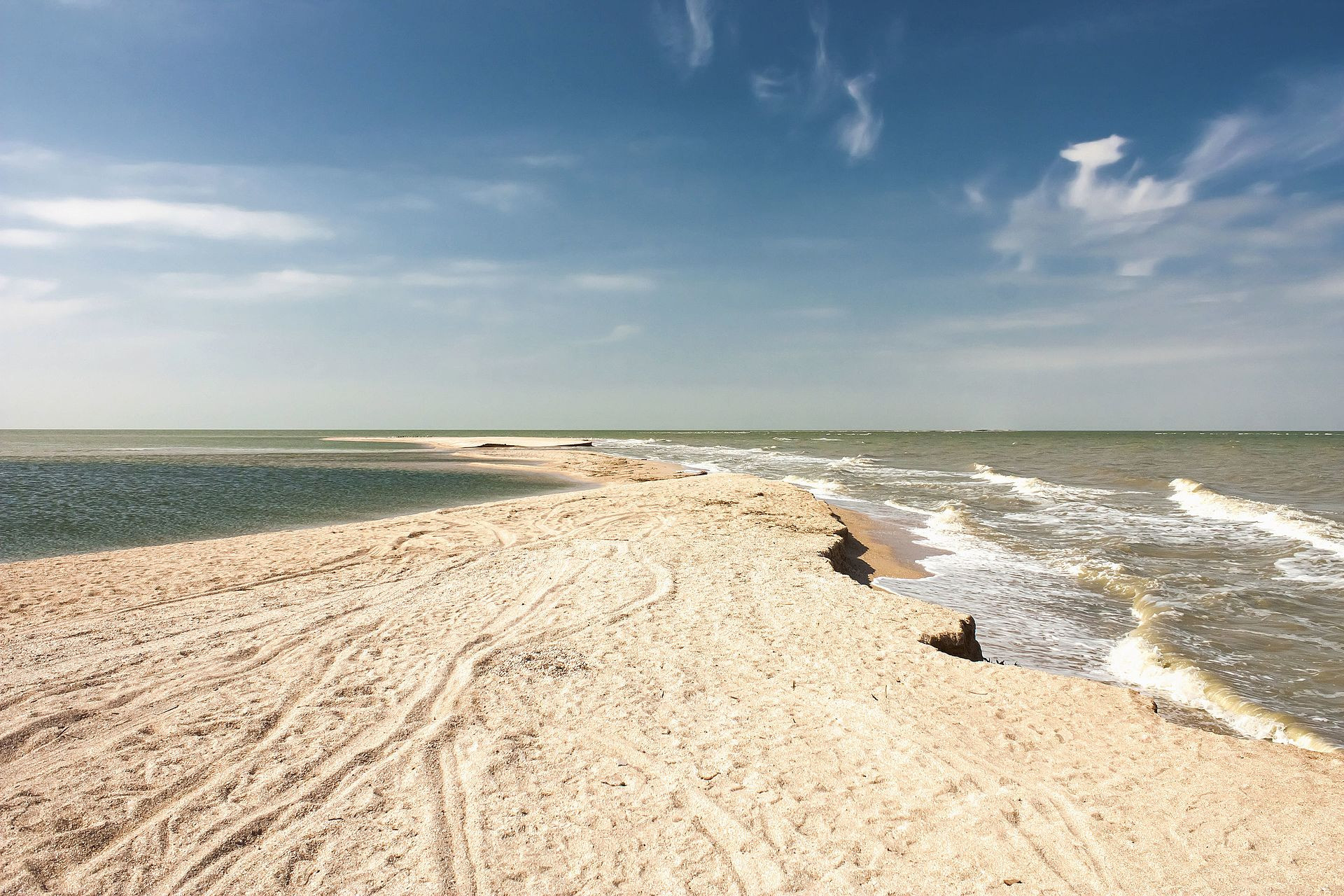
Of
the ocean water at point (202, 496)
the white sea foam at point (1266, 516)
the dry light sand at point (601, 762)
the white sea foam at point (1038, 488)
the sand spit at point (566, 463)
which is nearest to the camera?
the dry light sand at point (601, 762)

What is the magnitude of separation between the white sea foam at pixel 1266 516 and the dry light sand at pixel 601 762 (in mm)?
14002

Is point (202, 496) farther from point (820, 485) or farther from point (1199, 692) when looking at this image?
point (1199, 692)

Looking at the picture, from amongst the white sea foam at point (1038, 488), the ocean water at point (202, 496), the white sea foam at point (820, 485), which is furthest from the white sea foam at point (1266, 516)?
the ocean water at point (202, 496)

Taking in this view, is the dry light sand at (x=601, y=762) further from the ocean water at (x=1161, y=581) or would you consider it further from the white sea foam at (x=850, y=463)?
the white sea foam at (x=850, y=463)

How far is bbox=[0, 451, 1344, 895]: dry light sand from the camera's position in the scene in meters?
3.85

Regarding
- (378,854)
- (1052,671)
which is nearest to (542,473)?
(1052,671)

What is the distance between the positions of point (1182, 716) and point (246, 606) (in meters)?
11.0

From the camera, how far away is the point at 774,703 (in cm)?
584

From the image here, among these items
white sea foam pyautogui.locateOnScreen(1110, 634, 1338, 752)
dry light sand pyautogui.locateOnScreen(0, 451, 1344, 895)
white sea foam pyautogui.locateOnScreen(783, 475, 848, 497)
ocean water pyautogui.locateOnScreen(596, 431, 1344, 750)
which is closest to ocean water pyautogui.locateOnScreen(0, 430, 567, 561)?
dry light sand pyautogui.locateOnScreen(0, 451, 1344, 895)

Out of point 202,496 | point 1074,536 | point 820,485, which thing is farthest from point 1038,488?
point 202,496

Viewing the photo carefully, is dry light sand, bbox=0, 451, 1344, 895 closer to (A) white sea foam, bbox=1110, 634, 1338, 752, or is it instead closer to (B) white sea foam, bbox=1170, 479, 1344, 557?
(A) white sea foam, bbox=1110, 634, 1338, 752

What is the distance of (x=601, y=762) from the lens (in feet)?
16.0

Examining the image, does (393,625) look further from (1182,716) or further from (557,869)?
(1182,716)

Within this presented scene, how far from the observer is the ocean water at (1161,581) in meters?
7.62
